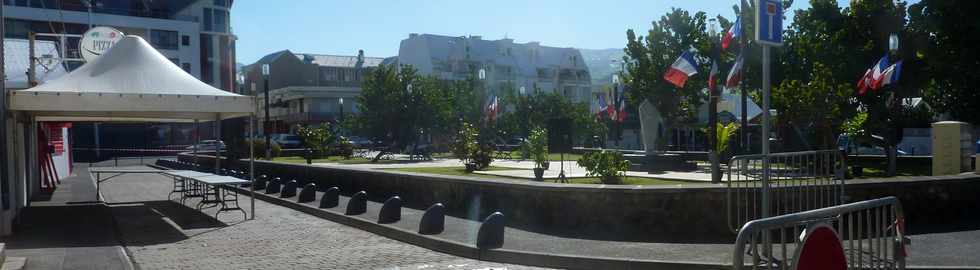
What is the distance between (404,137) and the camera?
45.9 meters

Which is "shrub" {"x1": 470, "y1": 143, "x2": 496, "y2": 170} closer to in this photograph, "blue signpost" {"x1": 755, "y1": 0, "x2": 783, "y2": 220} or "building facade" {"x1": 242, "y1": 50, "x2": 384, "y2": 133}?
"blue signpost" {"x1": 755, "y1": 0, "x2": 783, "y2": 220}

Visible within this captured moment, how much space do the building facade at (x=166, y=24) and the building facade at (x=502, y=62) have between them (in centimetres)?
1952

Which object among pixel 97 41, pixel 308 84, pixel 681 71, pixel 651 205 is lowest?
pixel 651 205

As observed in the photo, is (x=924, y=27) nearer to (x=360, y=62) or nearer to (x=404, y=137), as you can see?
(x=404, y=137)

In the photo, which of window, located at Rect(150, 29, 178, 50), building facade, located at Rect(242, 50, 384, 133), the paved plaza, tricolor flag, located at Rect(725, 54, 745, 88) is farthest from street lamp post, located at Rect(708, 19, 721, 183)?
building facade, located at Rect(242, 50, 384, 133)

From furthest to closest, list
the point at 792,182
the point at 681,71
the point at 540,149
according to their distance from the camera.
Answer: the point at 681,71, the point at 540,149, the point at 792,182

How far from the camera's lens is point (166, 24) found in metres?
66.9

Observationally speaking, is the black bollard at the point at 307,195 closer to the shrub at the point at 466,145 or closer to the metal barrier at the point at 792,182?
the shrub at the point at 466,145

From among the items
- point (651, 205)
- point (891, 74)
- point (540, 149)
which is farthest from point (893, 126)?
point (651, 205)

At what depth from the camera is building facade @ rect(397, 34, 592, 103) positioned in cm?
8394

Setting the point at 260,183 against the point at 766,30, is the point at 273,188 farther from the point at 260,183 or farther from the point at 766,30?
the point at 766,30

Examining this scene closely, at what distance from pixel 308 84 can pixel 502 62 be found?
21379mm

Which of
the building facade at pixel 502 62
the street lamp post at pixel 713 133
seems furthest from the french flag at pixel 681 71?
the building facade at pixel 502 62

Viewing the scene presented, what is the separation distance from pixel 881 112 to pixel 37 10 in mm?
57304
